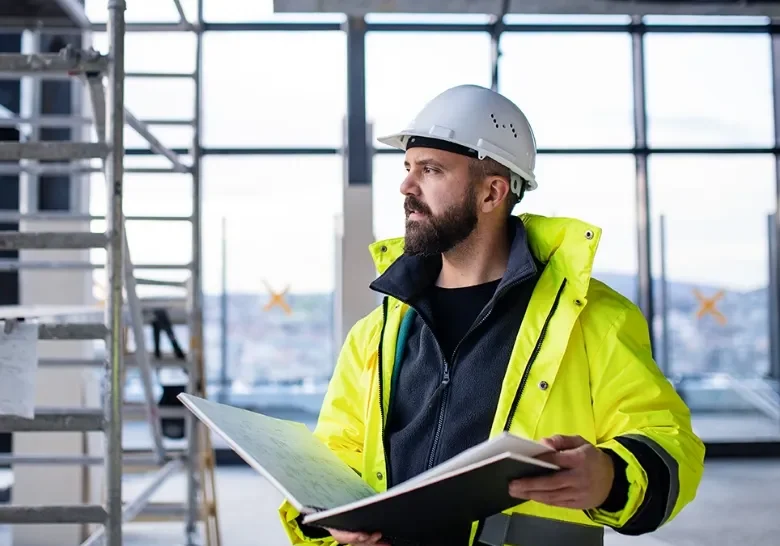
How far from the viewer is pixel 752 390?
806 centimetres

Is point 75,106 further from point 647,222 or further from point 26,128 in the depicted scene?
point 647,222

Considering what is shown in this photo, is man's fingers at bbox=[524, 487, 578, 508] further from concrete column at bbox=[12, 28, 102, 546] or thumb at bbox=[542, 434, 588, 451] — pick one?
concrete column at bbox=[12, 28, 102, 546]

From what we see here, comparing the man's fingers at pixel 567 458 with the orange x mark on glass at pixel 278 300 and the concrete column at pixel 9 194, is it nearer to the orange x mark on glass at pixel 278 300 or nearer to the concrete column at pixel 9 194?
the concrete column at pixel 9 194

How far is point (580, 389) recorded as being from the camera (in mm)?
1691

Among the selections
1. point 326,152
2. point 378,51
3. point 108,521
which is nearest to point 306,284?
point 326,152

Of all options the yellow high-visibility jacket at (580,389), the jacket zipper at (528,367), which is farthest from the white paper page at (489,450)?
the jacket zipper at (528,367)

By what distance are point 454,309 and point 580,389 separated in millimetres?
401

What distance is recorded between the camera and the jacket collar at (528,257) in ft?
5.80

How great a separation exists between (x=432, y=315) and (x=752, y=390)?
23.2 ft

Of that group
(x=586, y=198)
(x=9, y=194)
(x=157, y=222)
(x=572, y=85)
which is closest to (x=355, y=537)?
(x=157, y=222)

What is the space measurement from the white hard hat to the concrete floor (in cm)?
339

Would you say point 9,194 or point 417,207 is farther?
point 9,194

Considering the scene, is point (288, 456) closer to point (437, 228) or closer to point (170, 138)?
point (437, 228)

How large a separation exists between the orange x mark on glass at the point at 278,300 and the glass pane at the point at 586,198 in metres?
1.04
